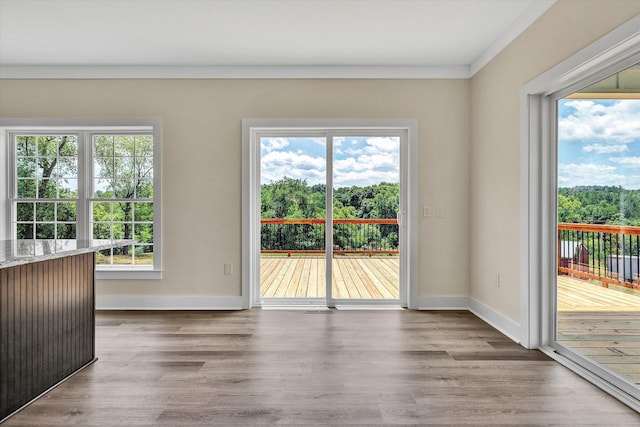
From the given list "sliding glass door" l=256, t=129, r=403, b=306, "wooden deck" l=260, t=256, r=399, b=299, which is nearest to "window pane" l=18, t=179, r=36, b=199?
"sliding glass door" l=256, t=129, r=403, b=306

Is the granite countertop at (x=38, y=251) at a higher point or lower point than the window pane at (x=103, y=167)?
lower

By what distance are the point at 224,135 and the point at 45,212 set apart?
223 centimetres

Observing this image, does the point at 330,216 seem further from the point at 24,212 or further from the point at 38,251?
the point at 24,212

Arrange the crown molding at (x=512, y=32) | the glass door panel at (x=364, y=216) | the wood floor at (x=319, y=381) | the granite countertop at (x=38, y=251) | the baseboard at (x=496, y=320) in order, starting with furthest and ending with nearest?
1. the glass door panel at (x=364, y=216)
2. the baseboard at (x=496, y=320)
3. the crown molding at (x=512, y=32)
4. the wood floor at (x=319, y=381)
5. the granite countertop at (x=38, y=251)

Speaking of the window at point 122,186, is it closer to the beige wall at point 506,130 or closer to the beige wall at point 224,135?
the beige wall at point 224,135

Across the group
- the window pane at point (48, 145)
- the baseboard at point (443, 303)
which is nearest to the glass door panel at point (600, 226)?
the baseboard at point (443, 303)

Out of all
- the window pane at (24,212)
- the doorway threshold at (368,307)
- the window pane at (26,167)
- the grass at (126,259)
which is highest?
the window pane at (26,167)

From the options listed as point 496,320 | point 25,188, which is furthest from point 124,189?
point 496,320

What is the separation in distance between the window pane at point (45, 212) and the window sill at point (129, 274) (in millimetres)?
854

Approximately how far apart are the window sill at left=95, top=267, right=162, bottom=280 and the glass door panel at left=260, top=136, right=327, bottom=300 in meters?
1.18

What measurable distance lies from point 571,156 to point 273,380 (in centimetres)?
261

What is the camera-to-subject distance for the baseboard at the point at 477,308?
3381 millimetres

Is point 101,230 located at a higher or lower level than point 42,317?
higher

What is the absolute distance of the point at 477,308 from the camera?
4109 mm
